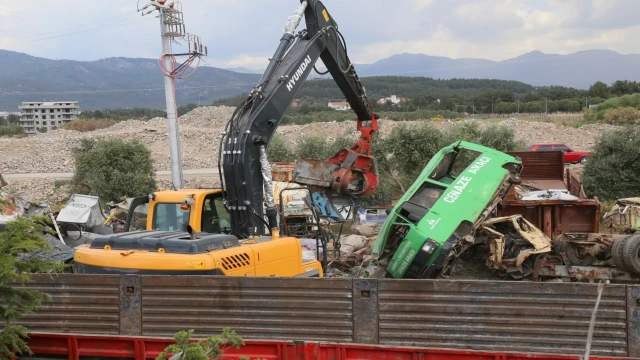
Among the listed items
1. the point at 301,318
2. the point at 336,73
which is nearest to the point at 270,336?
the point at 301,318

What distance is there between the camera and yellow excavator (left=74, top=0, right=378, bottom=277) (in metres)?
7.33

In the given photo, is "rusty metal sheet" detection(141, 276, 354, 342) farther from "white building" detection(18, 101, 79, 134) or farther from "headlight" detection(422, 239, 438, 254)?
"white building" detection(18, 101, 79, 134)

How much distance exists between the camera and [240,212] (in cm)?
884

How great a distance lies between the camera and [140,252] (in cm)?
743

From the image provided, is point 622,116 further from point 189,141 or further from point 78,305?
point 78,305

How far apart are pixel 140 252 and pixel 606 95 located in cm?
8736

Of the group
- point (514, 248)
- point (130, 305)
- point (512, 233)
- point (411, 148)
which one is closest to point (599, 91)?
point (411, 148)

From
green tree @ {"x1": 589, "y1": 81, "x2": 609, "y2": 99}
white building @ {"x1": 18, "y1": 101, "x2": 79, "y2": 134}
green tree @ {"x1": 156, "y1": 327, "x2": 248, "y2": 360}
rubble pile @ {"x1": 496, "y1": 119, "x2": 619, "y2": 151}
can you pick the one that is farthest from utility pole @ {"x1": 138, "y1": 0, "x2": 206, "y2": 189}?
white building @ {"x1": 18, "y1": 101, "x2": 79, "y2": 134}

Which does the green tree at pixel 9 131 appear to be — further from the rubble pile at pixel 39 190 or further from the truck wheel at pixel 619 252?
the truck wheel at pixel 619 252

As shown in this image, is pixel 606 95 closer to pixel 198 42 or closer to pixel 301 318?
pixel 198 42

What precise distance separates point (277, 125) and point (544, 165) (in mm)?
10344

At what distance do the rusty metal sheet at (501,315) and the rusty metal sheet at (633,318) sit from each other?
4 centimetres

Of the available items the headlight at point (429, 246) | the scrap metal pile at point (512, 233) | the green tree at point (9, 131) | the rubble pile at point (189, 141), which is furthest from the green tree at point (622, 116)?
the green tree at point (9, 131)

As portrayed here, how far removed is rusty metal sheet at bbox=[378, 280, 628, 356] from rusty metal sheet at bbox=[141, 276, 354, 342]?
502 mm
